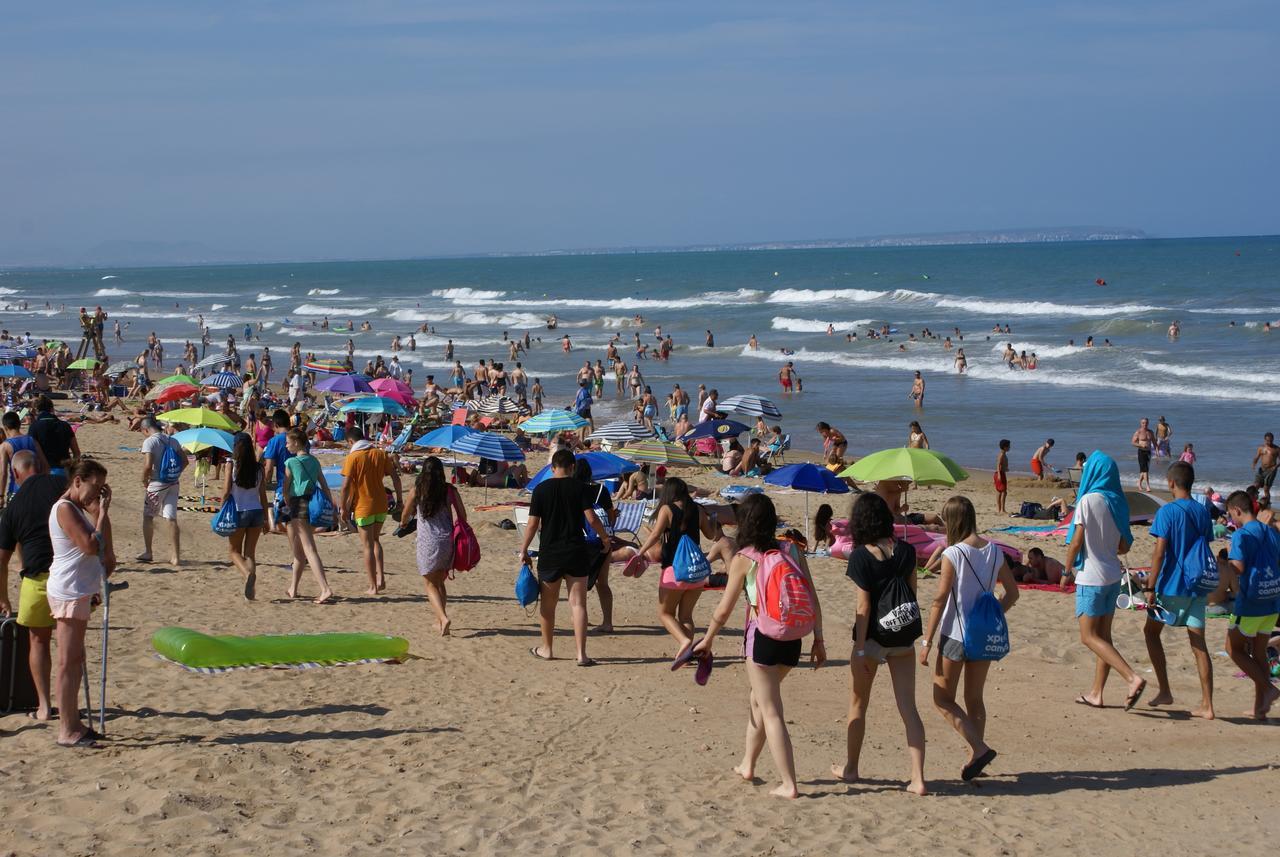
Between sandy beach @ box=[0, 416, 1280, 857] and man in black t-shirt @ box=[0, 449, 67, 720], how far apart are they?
0.99ft

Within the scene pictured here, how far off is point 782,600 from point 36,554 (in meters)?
3.45

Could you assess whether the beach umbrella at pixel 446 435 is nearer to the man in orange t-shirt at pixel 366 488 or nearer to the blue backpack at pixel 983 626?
the man in orange t-shirt at pixel 366 488

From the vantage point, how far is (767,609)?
204 inches

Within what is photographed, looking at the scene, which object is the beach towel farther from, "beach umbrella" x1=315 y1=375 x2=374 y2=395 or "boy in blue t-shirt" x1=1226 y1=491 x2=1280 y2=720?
"beach umbrella" x1=315 y1=375 x2=374 y2=395

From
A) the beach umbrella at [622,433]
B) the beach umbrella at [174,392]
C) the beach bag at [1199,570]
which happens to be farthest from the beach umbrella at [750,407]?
the beach bag at [1199,570]

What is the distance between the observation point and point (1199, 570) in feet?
21.8

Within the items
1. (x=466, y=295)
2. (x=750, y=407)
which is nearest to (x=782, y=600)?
(x=750, y=407)

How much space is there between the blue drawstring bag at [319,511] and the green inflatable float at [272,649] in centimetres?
130

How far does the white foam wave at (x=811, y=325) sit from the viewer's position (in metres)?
55.0

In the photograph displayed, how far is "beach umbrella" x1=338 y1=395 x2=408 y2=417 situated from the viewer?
69.1 feet

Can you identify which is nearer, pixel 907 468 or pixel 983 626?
pixel 983 626

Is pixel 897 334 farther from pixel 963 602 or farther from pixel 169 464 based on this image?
pixel 963 602

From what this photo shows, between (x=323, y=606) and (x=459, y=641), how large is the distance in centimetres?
146

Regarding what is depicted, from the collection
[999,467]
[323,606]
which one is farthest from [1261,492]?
[323,606]
